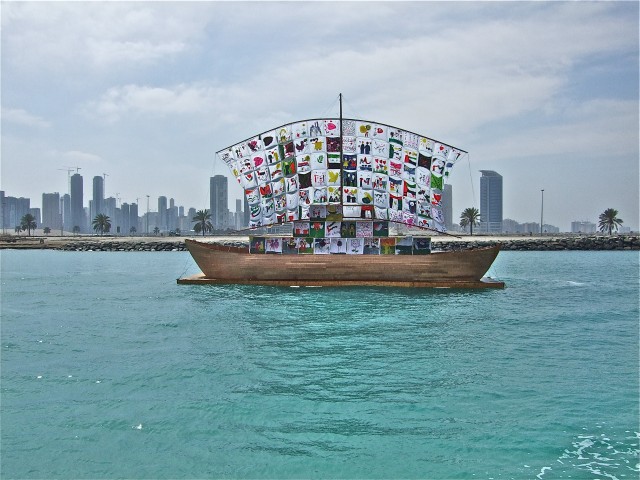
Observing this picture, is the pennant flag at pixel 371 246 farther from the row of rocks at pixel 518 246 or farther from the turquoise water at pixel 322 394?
the row of rocks at pixel 518 246

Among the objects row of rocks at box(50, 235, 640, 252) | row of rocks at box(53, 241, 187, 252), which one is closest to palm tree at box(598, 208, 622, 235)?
row of rocks at box(50, 235, 640, 252)

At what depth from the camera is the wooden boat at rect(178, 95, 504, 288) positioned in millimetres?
32500

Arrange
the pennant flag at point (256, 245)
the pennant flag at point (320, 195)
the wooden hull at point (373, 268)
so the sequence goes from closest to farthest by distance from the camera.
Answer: the wooden hull at point (373, 268)
the pennant flag at point (256, 245)
the pennant flag at point (320, 195)

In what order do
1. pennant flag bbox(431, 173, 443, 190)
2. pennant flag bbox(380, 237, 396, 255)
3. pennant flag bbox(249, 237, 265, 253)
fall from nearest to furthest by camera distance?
pennant flag bbox(380, 237, 396, 255)
pennant flag bbox(249, 237, 265, 253)
pennant flag bbox(431, 173, 443, 190)

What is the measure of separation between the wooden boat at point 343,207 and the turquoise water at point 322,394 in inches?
344

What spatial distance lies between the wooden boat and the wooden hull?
0.21ft

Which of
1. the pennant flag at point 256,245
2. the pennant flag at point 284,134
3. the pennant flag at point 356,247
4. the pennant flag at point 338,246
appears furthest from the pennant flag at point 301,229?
Answer: the pennant flag at point 284,134

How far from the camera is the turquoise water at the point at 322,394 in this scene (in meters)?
8.53

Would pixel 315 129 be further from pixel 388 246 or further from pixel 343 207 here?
pixel 388 246

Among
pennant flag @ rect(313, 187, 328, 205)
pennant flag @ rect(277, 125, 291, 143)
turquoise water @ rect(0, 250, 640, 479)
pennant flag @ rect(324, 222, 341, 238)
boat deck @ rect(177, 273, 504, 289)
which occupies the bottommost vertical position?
turquoise water @ rect(0, 250, 640, 479)

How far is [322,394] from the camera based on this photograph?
1152 cm

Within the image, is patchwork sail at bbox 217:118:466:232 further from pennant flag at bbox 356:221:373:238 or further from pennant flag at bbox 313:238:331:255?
pennant flag at bbox 313:238:331:255

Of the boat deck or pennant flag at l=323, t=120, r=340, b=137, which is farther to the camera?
pennant flag at l=323, t=120, r=340, b=137

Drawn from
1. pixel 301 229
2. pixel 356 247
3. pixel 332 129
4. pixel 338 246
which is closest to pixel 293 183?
pixel 301 229
